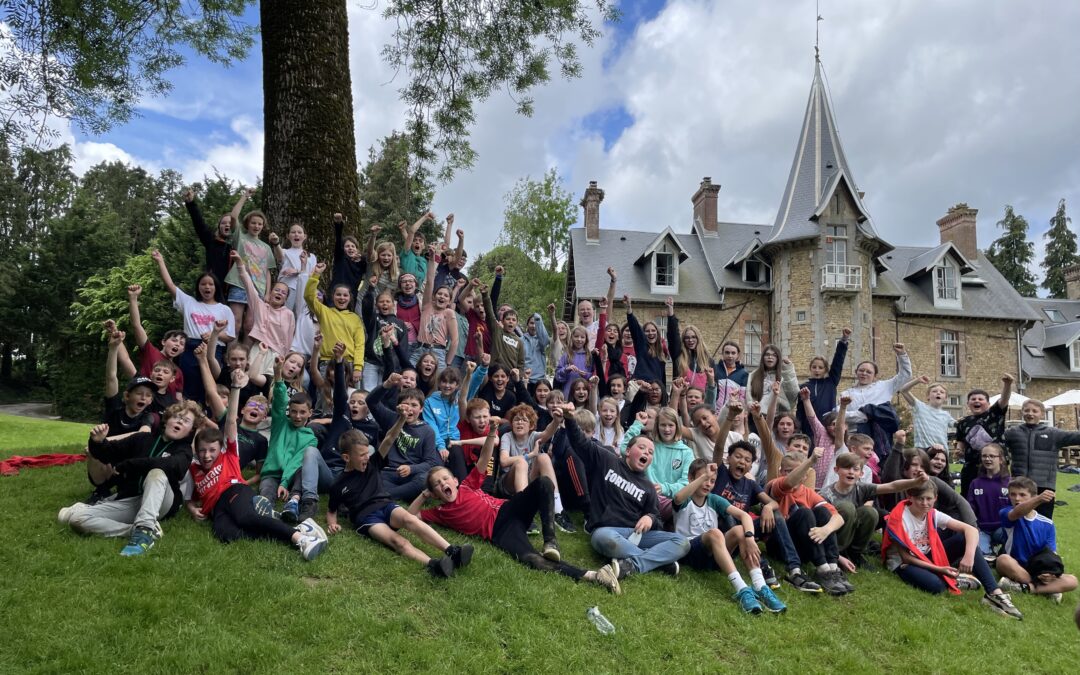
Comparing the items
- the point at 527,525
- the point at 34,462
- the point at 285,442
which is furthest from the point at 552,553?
the point at 34,462

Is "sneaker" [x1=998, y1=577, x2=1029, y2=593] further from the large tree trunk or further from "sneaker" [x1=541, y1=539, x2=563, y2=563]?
the large tree trunk

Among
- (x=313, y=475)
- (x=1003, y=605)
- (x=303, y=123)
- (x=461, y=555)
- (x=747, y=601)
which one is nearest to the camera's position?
(x=461, y=555)

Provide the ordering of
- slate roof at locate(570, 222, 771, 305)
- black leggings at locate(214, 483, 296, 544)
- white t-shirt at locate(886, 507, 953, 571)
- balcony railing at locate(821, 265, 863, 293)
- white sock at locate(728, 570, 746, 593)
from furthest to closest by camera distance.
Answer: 1. slate roof at locate(570, 222, 771, 305)
2. balcony railing at locate(821, 265, 863, 293)
3. white t-shirt at locate(886, 507, 953, 571)
4. white sock at locate(728, 570, 746, 593)
5. black leggings at locate(214, 483, 296, 544)

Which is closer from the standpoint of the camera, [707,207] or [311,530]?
[311,530]

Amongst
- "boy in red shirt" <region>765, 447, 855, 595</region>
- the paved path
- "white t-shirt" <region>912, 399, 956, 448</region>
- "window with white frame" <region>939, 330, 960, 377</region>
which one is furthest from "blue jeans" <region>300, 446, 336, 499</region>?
"window with white frame" <region>939, 330, 960, 377</region>

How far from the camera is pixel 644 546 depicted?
6.20m

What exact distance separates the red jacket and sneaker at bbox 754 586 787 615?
6.39 feet

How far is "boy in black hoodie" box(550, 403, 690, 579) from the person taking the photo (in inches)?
239

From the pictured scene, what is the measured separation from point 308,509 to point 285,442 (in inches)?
30.9

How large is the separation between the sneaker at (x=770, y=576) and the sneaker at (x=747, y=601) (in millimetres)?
262

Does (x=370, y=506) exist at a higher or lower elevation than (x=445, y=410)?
lower

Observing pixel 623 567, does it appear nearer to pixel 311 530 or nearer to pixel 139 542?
pixel 311 530

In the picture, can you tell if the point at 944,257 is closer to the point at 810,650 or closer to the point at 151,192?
the point at 810,650

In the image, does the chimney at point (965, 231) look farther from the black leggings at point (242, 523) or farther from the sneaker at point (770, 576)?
the black leggings at point (242, 523)
